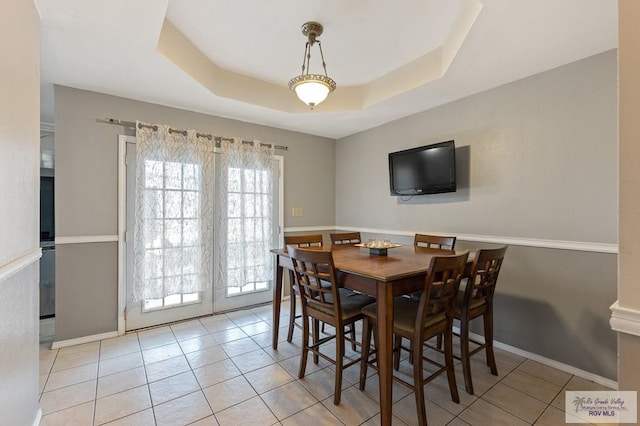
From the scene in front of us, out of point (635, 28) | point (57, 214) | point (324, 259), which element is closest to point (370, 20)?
point (635, 28)

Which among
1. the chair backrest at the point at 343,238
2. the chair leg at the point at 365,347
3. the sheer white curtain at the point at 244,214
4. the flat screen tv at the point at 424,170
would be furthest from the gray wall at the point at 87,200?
the flat screen tv at the point at 424,170

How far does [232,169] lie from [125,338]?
6.79 ft

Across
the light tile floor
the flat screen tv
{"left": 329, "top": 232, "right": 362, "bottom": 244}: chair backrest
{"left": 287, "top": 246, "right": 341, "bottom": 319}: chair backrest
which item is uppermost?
the flat screen tv

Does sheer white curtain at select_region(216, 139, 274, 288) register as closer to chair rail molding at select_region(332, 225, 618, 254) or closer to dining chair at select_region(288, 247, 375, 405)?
dining chair at select_region(288, 247, 375, 405)

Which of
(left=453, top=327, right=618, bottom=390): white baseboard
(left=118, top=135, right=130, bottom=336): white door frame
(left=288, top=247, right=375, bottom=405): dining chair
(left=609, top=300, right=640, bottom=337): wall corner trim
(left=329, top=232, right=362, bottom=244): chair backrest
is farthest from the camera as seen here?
(left=329, top=232, right=362, bottom=244): chair backrest

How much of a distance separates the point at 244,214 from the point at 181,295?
1.16 meters

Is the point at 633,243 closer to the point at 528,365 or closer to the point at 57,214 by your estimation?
the point at 528,365

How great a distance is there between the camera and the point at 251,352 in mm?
2578

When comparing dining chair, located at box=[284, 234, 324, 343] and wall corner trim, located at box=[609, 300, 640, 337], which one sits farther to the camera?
dining chair, located at box=[284, 234, 324, 343]

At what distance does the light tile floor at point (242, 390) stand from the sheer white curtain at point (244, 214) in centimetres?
97

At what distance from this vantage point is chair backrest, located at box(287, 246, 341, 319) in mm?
1828

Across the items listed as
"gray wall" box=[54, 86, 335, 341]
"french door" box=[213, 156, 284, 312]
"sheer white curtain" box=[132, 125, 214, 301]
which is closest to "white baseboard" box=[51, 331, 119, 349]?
"gray wall" box=[54, 86, 335, 341]

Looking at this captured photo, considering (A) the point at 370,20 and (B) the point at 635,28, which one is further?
(A) the point at 370,20

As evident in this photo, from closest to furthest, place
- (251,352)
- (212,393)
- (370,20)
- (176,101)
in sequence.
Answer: (212,393) → (370,20) → (251,352) → (176,101)
